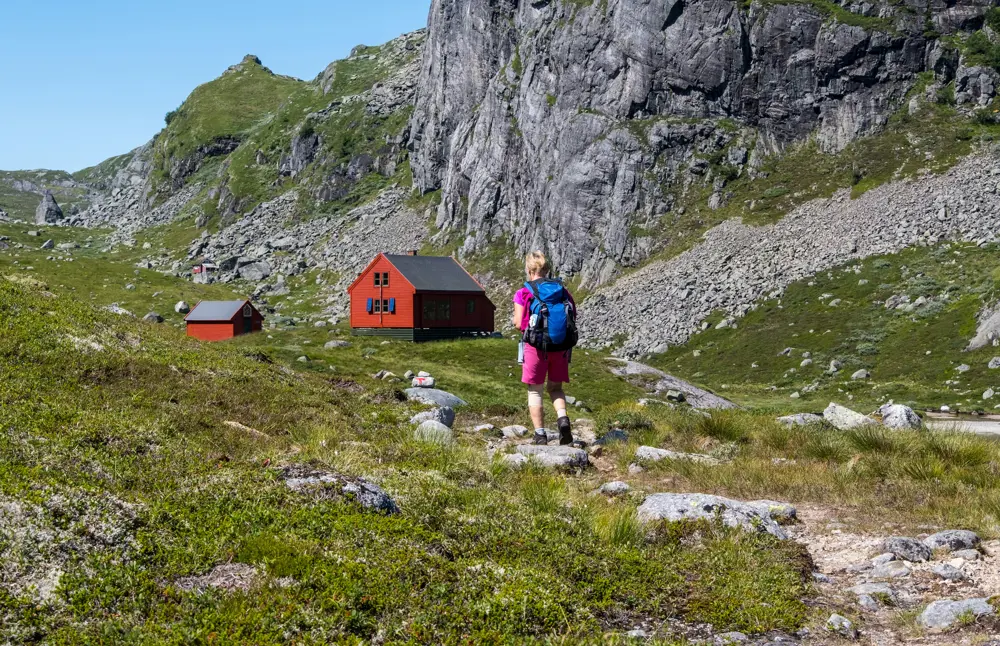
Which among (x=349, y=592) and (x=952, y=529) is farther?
(x=952, y=529)

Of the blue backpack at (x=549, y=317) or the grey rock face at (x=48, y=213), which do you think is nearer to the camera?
the blue backpack at (x=549, y=317)

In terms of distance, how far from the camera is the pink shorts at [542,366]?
474 inches

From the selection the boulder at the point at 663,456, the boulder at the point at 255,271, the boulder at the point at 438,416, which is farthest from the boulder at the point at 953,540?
the boulder at the point at 255,271

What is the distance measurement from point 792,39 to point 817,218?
85.7 feet

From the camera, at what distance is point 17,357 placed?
10.8m

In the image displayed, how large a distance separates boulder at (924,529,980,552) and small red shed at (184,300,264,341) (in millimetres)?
47561

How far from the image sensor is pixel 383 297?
53.7 meters

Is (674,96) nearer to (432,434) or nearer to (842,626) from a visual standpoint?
(432,434)

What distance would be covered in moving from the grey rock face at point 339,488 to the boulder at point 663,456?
17.2 feet

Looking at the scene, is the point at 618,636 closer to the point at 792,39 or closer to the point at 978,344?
the point at 978,344

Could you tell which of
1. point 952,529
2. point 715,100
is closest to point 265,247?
point 715,100

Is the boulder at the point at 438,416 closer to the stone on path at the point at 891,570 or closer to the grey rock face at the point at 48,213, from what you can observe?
the stone on path at the point at 891,570

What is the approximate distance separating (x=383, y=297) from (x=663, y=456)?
4416cm

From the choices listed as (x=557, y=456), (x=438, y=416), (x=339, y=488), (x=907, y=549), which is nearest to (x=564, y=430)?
(x=557, y=456)
